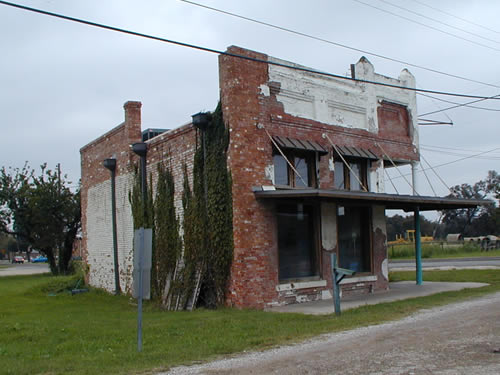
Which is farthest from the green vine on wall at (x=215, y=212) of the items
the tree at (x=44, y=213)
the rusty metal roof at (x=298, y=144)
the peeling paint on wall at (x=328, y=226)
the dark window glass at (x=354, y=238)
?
the tree at (x=44, y=213)

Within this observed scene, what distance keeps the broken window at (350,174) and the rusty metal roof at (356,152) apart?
1.14 feet

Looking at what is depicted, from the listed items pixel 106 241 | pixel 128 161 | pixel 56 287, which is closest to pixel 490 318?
pixel 128 161

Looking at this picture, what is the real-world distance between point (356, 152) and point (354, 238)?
8.67ft

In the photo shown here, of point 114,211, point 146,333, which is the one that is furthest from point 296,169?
point 114,211

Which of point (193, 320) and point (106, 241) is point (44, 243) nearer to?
point (106, 241)

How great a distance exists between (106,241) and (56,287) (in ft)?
12.7

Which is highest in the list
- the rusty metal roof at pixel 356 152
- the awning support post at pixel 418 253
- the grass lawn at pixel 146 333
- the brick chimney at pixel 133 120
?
the brick chimney at pixel 133 120

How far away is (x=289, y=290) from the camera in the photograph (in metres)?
15.1

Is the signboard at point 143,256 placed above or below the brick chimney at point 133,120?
below

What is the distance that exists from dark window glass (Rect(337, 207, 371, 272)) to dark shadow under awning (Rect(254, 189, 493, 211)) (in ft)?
1.67

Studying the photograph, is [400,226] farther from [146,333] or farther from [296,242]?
Result: [146,333]

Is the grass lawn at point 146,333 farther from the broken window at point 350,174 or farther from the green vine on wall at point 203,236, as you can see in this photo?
the broken window at point 350,174

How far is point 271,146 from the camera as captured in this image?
1518 cm

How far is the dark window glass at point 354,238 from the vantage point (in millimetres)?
17078
